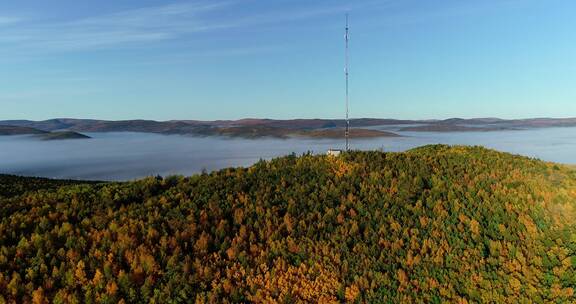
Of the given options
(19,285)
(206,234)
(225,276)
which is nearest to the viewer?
(19,285)

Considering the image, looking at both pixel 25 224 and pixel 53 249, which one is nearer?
pixel 53 249

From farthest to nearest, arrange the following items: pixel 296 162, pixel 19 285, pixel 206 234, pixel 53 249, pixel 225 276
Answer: pixel 296 162
pixel 206 234
pixel 53 249
pixel 225 276
pixel 19 285

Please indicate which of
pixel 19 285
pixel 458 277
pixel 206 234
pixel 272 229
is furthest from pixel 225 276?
pixel 458 277

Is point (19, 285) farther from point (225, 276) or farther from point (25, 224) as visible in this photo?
point (225, 276)

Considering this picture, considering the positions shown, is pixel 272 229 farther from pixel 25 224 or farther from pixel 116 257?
pixel 25 224

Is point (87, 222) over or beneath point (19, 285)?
over

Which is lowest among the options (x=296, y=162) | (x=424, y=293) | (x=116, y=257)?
(x=424, y=293)
